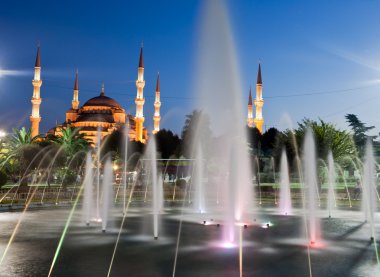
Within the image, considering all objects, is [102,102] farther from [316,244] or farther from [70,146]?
[316,244]

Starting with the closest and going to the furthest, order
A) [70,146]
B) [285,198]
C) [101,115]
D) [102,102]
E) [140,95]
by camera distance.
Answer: [285,198] < [70,146] < [140,95] < [101,115] < [102,102]

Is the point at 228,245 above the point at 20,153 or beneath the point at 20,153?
beneath

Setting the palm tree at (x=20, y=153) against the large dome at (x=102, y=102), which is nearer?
the palm tree at (x=20, y=153)

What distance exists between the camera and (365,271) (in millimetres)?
7160

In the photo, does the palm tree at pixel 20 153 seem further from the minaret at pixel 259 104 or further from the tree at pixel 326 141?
the minaret at pixel 259 104

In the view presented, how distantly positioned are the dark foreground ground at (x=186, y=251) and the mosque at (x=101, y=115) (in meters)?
53.2

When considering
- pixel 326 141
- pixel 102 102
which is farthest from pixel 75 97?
pixel 326 141

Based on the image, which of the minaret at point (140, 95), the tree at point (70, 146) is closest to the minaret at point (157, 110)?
the minaret at point (140, 95)

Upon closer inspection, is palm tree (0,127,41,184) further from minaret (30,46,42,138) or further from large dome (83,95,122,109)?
large dome (83,95,122,109)

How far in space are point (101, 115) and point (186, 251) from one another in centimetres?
7706

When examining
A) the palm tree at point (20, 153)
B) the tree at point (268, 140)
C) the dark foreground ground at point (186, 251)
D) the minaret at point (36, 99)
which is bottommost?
the dark foreground ground at point (186, 251)

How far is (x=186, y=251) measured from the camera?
8836mm

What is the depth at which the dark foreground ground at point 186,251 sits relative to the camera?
712 centimetres

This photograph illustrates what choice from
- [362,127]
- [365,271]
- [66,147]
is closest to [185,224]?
[365,271]
